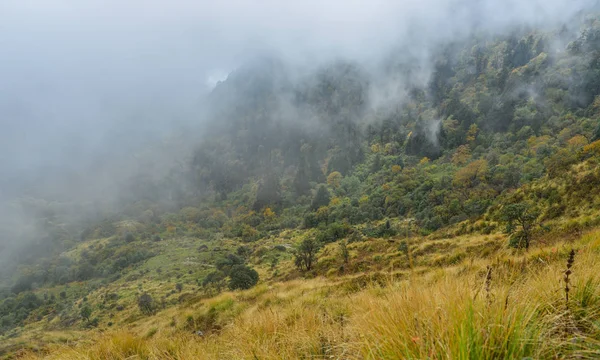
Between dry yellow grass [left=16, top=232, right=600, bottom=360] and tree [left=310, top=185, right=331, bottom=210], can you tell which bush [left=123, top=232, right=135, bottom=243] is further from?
dry yellow grass [left=16, top=232, right=600, bottom=360]

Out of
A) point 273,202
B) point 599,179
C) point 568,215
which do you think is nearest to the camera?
point 568,215

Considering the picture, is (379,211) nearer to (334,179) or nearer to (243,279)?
(243,279)

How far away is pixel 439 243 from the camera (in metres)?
28.5

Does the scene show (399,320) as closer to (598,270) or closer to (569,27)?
(598,270)

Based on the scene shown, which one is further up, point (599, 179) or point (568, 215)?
point (599, 179)

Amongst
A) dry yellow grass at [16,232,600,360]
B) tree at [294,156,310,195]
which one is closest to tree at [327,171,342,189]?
tree at [294,156,310,195]

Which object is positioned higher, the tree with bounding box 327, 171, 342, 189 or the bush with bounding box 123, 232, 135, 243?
the tree with bounding box 327, 171, 342, 189

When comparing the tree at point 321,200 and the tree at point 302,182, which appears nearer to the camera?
the tree at point 321,200

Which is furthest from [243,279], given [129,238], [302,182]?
[129,238]

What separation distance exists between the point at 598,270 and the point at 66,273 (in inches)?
6002

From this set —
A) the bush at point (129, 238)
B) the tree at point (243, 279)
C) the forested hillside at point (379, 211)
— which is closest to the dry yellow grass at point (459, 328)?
the forested hillside at point (379, 211)

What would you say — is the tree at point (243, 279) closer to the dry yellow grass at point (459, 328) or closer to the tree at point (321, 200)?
the dry yellow grass at point (459, 328)

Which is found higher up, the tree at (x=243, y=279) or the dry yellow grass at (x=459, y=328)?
the dry yellow grass at (x=459, y=328)

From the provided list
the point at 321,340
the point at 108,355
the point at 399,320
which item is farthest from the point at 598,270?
the point at 108,355
